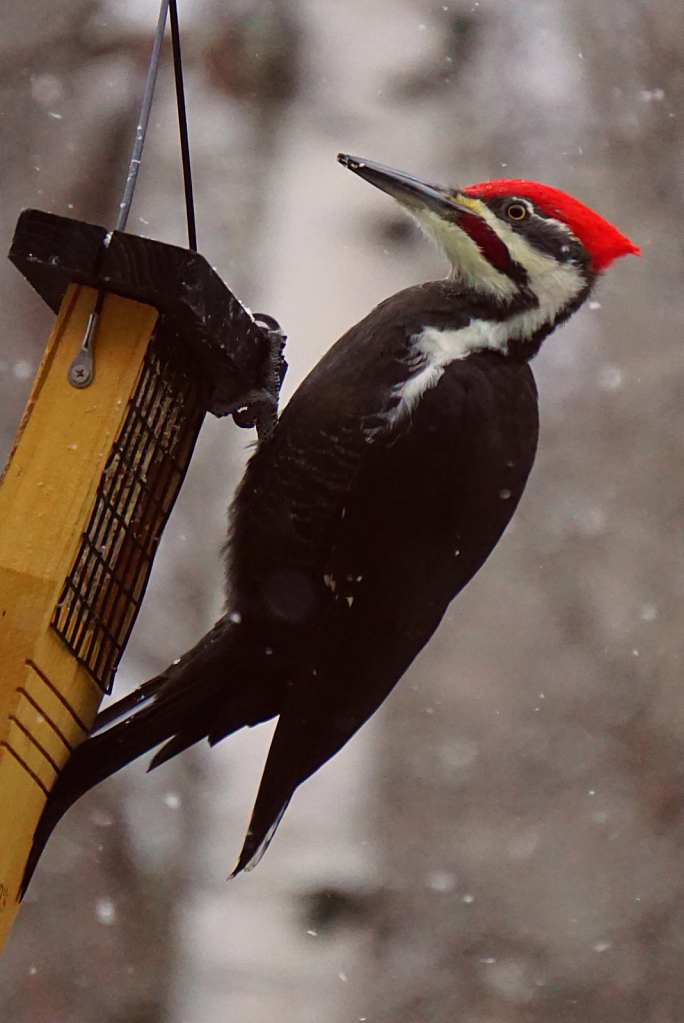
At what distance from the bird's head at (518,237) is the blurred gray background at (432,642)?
1971 mm

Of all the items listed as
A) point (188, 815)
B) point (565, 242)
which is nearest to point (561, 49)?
point (565, 242)

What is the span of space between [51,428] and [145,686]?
501mm

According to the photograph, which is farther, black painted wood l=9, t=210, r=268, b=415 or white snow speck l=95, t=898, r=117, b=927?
white snow speck l=95, t=898, r=117, b=927

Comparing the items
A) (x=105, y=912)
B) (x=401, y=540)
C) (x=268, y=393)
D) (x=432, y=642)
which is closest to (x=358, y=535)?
(x=401, y=540)

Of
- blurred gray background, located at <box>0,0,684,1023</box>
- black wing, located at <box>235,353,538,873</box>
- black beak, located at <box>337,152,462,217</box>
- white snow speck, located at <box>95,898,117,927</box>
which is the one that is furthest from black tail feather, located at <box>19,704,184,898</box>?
white snow speck, located at <box>95,898,117,927</box>

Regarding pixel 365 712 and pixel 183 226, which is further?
pixel 183 226

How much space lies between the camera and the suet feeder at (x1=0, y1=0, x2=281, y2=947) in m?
1.41

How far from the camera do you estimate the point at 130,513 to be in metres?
1.65

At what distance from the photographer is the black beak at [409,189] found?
1.71 m

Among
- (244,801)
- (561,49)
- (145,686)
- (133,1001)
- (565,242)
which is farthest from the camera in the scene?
(561,49)

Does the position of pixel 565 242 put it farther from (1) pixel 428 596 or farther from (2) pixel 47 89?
(2) pixel 47 89

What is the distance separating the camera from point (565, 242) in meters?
1.91

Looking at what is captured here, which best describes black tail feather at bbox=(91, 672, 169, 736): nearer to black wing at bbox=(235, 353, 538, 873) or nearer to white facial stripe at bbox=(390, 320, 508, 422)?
black wing at bbox=(235, 353, 538, 873)

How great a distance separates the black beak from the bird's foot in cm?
28
